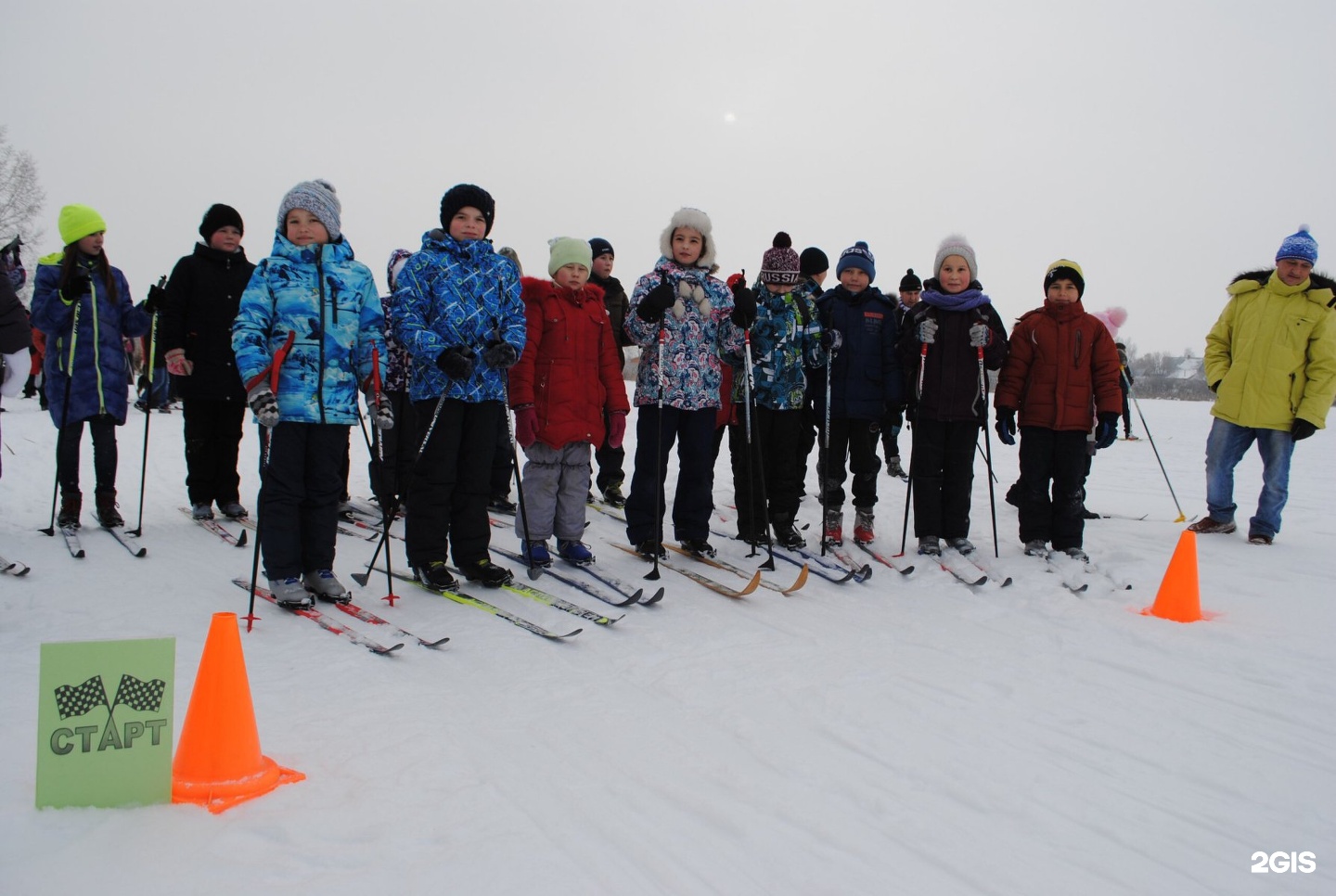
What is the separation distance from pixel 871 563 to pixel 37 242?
40465mm

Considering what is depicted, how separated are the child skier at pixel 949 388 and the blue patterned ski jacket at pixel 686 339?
4.69 feet

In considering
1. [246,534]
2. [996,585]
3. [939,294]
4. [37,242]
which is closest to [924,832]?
[996,585]

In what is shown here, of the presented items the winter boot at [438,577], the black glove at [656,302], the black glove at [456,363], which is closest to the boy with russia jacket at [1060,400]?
the black glove at [656,302]

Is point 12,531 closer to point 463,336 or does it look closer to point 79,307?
point 79,307

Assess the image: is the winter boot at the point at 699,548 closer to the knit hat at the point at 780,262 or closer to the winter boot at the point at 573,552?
the winter boot at the point at 573,552

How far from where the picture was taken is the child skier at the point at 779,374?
609 cm

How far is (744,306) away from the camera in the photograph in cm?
561

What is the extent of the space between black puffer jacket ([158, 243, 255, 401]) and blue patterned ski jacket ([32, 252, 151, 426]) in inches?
15.6

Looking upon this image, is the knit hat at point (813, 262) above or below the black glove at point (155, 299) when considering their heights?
above

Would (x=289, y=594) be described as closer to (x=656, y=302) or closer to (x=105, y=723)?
(x=105, y=723)

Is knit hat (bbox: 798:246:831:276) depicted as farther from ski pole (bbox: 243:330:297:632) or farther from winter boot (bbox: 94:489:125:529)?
winter boot (bbox: 94:489:125:529)

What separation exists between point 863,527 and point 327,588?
12.8 ft

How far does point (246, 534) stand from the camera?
6.14 metres

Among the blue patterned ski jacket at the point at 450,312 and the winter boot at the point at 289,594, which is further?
the blue patterned ski jacket at the point at 450,312
